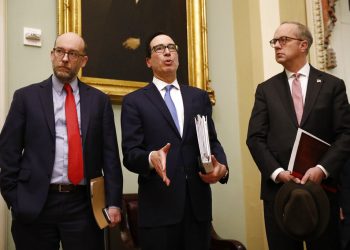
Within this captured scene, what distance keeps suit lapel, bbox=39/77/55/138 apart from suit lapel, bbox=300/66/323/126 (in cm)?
138

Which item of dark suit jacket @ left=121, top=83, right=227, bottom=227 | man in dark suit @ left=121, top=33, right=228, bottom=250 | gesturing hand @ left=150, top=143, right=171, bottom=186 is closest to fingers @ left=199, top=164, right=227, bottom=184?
man in dark suit @ left=121, top=33, right=228, bottom=250

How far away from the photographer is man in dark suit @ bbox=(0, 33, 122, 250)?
2273 millimetres

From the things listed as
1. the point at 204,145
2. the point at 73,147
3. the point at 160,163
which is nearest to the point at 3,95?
the point at 73,147

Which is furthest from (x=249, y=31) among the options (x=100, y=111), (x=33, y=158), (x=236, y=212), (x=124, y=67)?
(x=33, y=158)

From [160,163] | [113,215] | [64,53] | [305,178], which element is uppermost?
[64,53]

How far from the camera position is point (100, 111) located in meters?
2.53

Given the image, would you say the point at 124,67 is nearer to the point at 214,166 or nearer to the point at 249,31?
the point at 249,31

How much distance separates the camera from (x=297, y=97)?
2.61m

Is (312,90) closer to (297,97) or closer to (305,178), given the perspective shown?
(297,97)

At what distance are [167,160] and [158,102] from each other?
34 centimetres

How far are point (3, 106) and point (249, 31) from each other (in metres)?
2.26

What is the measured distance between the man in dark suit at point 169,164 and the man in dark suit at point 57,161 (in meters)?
0.17

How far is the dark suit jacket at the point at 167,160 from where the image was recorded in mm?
2287

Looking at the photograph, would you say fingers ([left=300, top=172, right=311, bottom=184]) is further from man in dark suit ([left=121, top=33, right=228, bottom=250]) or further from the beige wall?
the beige wall
